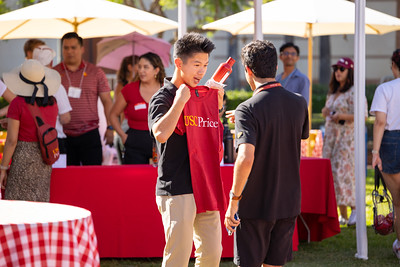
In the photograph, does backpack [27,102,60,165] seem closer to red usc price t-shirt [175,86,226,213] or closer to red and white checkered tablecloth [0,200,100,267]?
red usc price t-shirt [175,86,226,213]

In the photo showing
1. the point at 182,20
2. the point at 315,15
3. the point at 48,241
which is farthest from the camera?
the point at 315,15

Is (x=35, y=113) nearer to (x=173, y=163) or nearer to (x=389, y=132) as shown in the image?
Answer: (x=173, y=163)

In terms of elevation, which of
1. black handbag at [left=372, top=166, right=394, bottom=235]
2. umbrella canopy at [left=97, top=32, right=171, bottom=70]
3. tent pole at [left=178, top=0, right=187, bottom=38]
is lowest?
black handbag at [left=372, top=166, right=394, bottom=235]

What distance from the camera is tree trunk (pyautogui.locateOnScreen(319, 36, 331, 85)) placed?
2269 centimetres

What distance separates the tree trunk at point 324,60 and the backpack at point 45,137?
725 inches

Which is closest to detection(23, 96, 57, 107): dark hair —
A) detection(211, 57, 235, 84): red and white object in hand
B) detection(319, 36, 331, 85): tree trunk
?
detection(211, 57, 235, 84): red and white object in hand

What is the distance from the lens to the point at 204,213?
11.8ft

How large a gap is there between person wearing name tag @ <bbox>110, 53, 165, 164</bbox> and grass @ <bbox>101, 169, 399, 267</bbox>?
3.11 feet

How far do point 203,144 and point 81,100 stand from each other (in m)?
3.17

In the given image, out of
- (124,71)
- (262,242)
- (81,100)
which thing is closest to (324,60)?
(124,71)

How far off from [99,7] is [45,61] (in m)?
0.72

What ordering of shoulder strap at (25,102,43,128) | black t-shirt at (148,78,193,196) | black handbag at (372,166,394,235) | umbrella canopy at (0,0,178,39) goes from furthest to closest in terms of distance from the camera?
umbrella canopy at (0,0,178,39) → black handbag at (372,166,394,235) → shoulder strap at (25,102,43,128) → black t-shirt at (148,78,193,196)

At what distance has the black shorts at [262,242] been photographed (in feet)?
11.1

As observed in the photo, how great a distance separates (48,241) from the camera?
104 inches
